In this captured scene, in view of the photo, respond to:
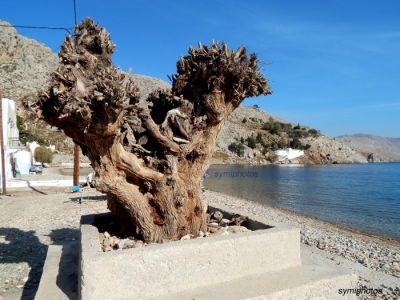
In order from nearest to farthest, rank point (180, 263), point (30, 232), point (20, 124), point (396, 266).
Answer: point (180, 263) → point (396, 266) → point (30, 232) → point (20, 124)

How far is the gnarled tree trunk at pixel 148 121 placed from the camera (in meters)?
4.52

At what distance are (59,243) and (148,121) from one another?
4.84 m

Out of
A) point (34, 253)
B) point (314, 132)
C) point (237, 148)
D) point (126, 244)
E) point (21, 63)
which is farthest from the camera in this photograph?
point (314, 132)

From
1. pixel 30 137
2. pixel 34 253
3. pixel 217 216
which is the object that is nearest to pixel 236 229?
pixel 217 216

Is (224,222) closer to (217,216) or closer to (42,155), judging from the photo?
(217,216)

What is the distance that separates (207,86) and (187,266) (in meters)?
3.33

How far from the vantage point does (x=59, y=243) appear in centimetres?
870

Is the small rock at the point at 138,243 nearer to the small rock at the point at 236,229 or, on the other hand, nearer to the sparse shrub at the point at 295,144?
the small rock at the point at 236,229

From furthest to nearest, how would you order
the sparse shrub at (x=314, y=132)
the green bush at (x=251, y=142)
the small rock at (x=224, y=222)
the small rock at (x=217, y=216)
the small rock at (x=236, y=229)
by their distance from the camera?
1. the sparse shrub at (x=314, y=132)
2. the green bush at (x=251, y=142)
3. the small rock at (x=217, y=216)
4. the small rock at (x=224, y=222)
5. the small rock at (x=236, y=229)

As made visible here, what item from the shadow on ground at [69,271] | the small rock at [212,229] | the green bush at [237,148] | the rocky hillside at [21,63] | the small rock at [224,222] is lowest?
the shadow on ground at [69,271]

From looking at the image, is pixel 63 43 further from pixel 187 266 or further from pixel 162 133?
pixel 187 266

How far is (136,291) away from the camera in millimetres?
4340

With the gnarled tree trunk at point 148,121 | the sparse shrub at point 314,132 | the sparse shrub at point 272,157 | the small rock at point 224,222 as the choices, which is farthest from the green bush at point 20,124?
the sparse shrub at point 314,132

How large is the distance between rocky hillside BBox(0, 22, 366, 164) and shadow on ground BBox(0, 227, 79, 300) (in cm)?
4927
